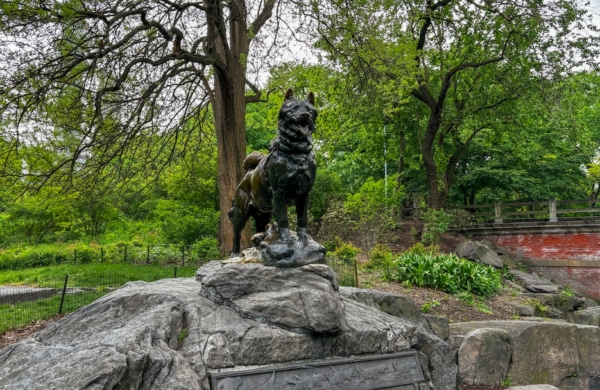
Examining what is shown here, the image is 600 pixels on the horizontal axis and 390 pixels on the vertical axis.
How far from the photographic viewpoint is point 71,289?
11.2 meters

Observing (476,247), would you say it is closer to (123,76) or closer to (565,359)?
(565,359)

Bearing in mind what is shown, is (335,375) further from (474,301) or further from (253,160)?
(474,301)

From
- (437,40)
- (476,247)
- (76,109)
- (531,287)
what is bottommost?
(531,287)

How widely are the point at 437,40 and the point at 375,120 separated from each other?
4.12m

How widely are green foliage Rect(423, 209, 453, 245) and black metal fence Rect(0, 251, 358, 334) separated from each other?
7263 millimetres

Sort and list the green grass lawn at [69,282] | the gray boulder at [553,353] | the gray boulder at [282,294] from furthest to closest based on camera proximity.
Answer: the green grass lawn at [69,282], the gray boulder at [553,353], the gray boulder at [282,294]

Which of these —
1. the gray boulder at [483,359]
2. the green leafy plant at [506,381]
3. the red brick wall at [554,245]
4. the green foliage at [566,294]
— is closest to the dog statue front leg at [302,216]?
the gray boulder at [483,359]

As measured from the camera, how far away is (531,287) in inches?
621

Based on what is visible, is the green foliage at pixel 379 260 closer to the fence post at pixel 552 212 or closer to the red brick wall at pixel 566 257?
the red brick wall at pixel 566 257

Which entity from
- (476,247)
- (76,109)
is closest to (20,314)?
(76,109)

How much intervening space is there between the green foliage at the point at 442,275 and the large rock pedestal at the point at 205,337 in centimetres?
674

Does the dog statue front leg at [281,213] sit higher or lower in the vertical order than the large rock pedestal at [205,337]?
higher

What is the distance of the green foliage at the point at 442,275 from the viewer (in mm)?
11625

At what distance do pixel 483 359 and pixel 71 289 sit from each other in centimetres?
949
